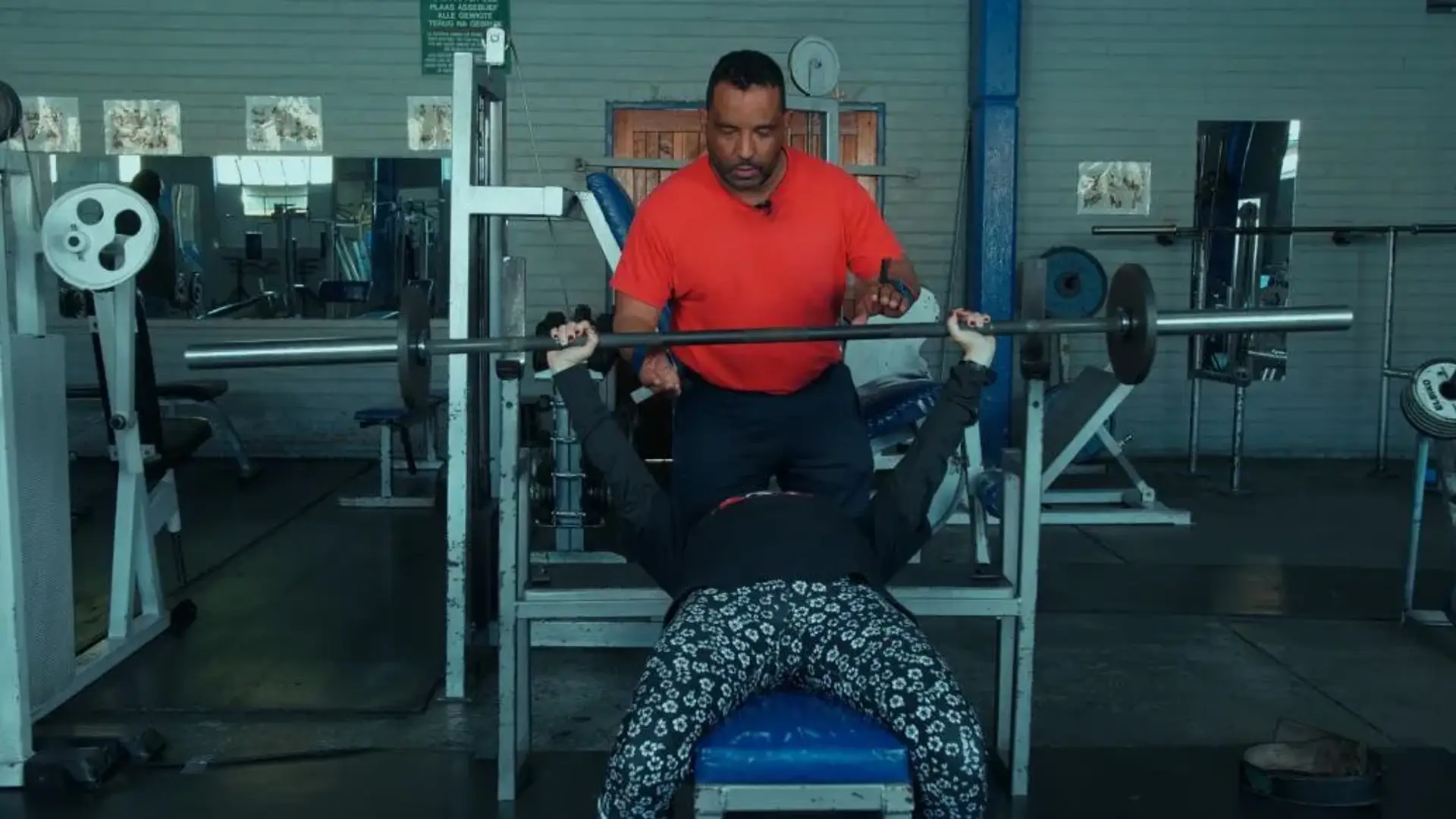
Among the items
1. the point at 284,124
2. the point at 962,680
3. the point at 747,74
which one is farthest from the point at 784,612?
the point at 284,124

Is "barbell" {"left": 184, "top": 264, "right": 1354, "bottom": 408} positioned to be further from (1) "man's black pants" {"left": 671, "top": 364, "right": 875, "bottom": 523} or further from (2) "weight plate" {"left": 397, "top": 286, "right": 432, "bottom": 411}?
(1) "man's black pants" {"left": 671, "top": 364, "right": 875, "bottom": 523}

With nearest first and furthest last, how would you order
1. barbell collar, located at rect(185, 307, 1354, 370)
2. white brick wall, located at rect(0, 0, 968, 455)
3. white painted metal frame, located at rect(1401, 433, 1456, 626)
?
barbell collar, located at rect(185, 307, 1354, 370)
white painted metal frame, located at rect(1401, 433, 1456, 626)
white brick wall, located at rect(0, 0, 968, 455)

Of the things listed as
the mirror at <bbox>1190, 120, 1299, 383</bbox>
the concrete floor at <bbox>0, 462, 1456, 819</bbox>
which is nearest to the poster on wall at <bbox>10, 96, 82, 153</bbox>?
the concrete floor at <bbox>0, 462, 1456, 819</bbox>

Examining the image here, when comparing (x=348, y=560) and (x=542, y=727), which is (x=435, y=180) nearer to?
(x=348, y=560)

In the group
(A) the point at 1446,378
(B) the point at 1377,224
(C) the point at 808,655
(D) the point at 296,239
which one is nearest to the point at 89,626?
(C) the point at 808,655

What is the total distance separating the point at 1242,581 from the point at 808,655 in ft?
8.57

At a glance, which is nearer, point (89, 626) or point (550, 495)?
point (89, 626)

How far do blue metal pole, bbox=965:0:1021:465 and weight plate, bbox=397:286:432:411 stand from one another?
12.9ft

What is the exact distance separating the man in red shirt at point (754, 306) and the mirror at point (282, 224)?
4023 millimetres

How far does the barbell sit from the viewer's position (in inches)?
73.6

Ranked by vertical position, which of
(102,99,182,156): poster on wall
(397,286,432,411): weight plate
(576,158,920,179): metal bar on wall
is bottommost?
(397,286,432,411): weight plate

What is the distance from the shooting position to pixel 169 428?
3830 mm

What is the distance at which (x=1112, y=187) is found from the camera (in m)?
6.10

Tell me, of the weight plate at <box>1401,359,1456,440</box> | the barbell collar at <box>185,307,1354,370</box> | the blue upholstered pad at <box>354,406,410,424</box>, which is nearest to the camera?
the barbell collar at <box>185,307,1354,370</box>
